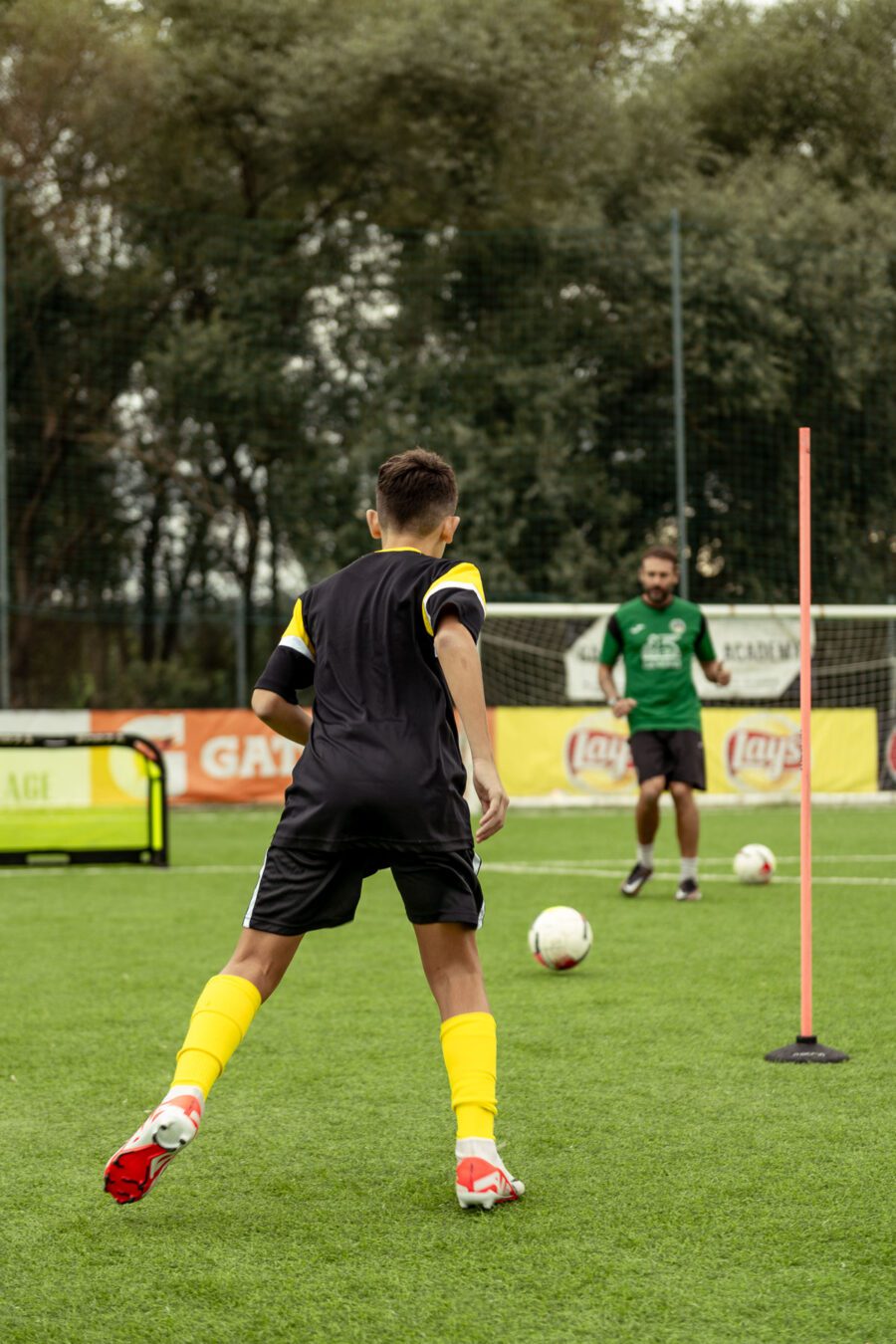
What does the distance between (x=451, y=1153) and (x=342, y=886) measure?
0.79 m

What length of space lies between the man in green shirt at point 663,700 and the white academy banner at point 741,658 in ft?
32.3

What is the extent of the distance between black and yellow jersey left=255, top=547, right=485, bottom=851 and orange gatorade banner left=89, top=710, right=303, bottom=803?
14227 millimetres

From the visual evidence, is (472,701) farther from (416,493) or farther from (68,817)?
(68,817)

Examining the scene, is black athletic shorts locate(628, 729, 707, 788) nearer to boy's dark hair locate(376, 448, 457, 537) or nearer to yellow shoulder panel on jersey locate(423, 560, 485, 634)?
boy's dark hair locate(376, 448, 457, 537)

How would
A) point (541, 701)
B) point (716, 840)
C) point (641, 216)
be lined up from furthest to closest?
point (641, 216)
point (541, 701)
point (716, 840)

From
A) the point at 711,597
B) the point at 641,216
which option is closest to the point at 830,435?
the point at 711,597

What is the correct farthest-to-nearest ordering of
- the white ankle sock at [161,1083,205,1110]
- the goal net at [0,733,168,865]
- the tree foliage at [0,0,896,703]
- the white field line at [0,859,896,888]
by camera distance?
the tree foliage at [0,0,896,703], the goal net at [0,733,168,865], the white field line at [0,859,896,888], the white ankle sock at [161,1083,205,1110]

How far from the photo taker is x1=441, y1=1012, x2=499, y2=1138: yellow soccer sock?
364 cm

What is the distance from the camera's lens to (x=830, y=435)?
23.1 metres

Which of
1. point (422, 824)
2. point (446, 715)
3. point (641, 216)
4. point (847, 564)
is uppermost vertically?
point (641, 216)

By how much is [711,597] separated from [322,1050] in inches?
658

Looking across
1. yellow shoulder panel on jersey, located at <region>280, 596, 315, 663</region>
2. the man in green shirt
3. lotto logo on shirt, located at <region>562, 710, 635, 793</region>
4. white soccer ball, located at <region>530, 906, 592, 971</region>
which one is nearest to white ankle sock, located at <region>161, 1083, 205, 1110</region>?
yellow shoulder panel on jersey, located at <region>280, 596, 315, 663</region>

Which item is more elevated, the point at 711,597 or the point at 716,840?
the point at 711,597

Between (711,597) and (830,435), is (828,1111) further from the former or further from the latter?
(830,435)
